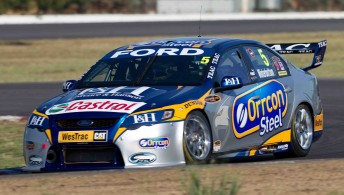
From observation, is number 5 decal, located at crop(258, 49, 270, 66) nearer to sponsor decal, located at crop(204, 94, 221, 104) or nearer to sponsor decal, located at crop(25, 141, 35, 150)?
sponsor decal, located at crop(204, 94, 221, 104)

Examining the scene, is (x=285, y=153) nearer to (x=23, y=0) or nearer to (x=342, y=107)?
(x=342, y=107)

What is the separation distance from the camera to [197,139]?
31.2 ft

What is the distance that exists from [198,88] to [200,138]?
55 centimetres

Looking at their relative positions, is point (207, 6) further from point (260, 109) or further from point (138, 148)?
point (138, 148)

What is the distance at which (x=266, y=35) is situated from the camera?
32.8m

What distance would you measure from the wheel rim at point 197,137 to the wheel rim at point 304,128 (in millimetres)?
1771

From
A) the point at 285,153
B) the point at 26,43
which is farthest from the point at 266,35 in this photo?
the point at 285,153

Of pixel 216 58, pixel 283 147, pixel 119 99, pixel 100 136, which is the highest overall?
pixel 216 58

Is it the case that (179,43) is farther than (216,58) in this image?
Yes

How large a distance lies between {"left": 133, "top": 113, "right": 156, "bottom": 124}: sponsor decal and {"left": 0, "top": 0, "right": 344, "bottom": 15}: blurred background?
31.9 m

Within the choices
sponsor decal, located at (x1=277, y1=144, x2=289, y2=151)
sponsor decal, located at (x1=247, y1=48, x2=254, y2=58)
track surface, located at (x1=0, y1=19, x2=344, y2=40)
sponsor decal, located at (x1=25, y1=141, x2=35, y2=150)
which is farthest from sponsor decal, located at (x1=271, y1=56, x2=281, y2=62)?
track surface, located at (x1=0, y1=19, x2=344, y2=40)

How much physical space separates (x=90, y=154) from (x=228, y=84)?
1616mm

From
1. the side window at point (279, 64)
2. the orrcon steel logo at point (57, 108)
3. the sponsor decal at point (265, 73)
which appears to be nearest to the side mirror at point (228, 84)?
the sponsor decal at point (265, 73)

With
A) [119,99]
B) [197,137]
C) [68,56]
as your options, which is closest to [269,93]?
[197,137]
